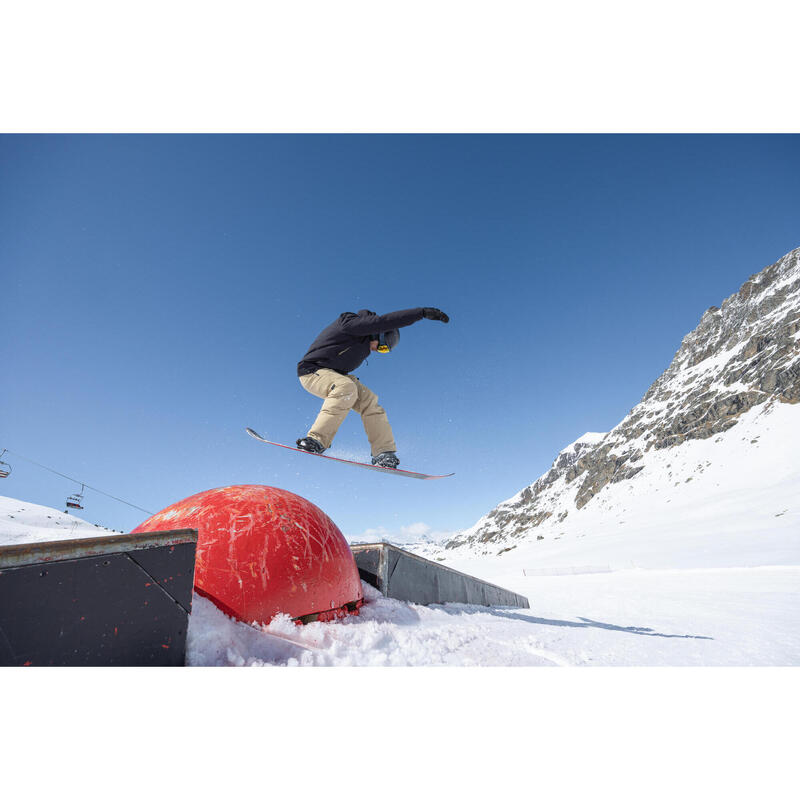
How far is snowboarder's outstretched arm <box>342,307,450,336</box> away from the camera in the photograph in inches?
174

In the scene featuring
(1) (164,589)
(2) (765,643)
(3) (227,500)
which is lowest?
(2) (765,643)

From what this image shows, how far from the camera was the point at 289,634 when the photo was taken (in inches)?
87.1

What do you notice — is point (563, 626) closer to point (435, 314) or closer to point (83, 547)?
point (435, 314)

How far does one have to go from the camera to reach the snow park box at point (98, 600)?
1.37m

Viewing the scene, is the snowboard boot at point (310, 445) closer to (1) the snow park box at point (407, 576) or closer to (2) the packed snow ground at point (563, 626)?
(1) the snow park box at point (407, 576)

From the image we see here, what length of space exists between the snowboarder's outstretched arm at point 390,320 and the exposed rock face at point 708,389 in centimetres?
7770

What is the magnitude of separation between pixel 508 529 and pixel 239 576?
109 meters

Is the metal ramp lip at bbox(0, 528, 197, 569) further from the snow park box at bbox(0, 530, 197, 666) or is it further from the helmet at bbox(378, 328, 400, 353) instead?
the helmet at bbox(378, 328, 400, 353)

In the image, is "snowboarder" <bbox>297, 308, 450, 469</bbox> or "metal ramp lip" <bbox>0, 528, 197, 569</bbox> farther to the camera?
"snowboarder" <bbox>297, 308, 450, 469</bbox>

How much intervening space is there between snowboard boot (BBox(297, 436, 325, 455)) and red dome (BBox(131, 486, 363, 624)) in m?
1.46

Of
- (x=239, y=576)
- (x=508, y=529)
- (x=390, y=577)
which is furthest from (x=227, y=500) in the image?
(x=508, y=529)

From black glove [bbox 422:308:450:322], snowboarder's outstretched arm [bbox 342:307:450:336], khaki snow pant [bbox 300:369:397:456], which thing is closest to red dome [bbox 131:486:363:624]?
khaki snow pant [bbox 300:369:397:456]

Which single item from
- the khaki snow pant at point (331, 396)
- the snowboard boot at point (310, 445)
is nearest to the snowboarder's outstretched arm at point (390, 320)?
the khaki snow pant at point (331, 396)

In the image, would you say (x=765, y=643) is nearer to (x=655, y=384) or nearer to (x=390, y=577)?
(x=390, y=577)
